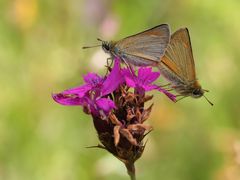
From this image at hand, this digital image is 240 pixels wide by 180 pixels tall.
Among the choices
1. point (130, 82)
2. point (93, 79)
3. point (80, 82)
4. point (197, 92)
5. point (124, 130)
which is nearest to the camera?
point (124, 130)

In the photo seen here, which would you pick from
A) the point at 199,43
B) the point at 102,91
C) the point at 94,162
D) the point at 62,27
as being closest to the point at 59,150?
the point at 94,162

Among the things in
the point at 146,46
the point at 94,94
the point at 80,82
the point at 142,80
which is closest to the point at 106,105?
the point at 94,94

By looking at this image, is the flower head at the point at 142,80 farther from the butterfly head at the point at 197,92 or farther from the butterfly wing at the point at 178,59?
the butterfly head at the point at 197,92

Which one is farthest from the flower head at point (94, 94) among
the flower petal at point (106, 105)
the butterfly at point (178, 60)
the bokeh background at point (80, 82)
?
the bokeh background at point (80, 82)

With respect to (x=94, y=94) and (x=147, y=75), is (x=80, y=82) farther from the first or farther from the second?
(x=94, y=94)

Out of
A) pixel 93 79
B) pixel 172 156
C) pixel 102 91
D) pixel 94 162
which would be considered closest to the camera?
pixel 102 91

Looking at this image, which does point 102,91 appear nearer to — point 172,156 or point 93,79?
point 93,79

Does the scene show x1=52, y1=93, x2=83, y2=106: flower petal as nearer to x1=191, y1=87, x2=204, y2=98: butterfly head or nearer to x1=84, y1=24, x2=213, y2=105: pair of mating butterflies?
x1=84, y1=24, x2=213, y2=105: pair of mating butterflies

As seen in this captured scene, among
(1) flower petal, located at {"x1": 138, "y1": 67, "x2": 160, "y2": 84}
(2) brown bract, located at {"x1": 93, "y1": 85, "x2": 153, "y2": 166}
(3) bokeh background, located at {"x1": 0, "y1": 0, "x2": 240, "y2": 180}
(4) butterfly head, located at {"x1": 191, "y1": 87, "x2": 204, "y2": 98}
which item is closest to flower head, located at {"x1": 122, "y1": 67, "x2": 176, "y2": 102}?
(1) flower petal, located at {"x1": 138, "y1": 67, "x2": 160, "y2": 84}
